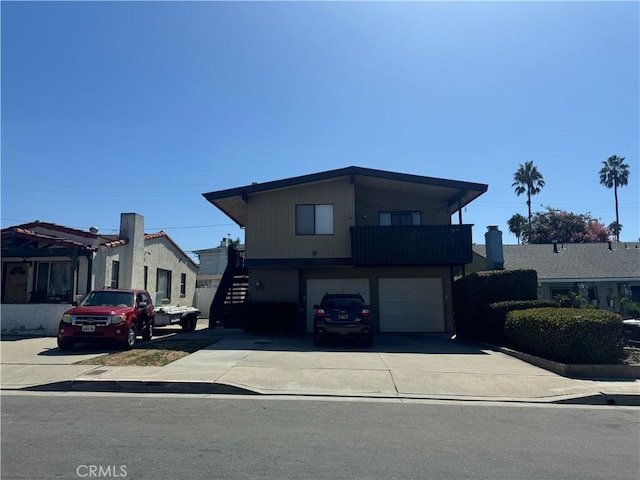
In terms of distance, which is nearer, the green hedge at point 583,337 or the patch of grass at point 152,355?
the green hedge at point 583,337

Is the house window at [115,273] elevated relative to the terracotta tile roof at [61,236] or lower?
lower

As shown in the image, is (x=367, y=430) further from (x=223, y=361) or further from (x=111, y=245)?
(x=111, y=245)

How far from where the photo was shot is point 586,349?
945 centimetres

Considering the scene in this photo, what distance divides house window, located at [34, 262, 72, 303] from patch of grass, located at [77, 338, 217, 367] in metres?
6.85

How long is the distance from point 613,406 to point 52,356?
12074mm

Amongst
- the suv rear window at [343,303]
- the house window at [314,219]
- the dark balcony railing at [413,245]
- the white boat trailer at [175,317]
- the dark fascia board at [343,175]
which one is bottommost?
the white boat trailer at [175,317]

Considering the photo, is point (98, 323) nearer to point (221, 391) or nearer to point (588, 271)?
point (221, 391)

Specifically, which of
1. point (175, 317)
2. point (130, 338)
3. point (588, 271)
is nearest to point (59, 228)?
point (175, 317)

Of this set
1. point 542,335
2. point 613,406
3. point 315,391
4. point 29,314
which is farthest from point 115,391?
point 29,314

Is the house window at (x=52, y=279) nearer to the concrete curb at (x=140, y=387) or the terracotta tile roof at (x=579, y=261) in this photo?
the concrete curb at (x=140, y=387)

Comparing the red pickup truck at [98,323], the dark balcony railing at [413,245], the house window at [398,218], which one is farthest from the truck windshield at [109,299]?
the house window at [398,218]

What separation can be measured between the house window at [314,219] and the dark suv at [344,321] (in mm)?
4760

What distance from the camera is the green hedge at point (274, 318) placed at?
53.7 ft

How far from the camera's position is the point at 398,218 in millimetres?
18844
